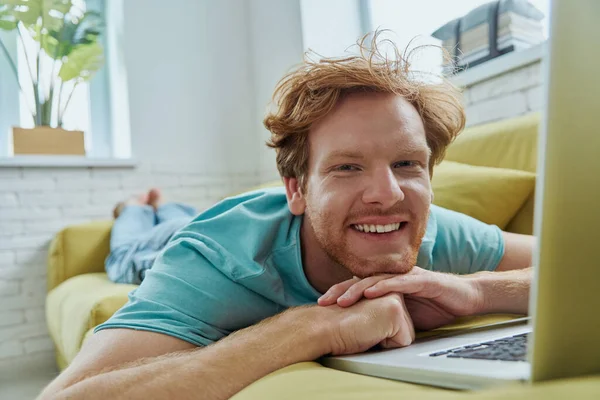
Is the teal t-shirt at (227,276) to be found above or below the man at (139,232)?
above

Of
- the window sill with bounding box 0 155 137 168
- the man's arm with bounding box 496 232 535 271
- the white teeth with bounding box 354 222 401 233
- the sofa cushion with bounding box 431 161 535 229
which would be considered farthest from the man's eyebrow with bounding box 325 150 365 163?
the window sill with bounding box 0 155 137 168

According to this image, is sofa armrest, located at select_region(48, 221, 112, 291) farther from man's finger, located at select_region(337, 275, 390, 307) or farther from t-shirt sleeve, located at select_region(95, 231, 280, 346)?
man's finger, located at select_region(337, 275, 390, 307)

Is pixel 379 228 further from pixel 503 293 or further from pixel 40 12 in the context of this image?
pixel 40 12

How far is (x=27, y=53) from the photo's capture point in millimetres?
2992

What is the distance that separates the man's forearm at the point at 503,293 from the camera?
91 cm

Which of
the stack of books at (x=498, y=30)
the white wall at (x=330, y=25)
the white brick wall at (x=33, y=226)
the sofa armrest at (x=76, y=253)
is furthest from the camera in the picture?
the white wall at (x=330, y=25)

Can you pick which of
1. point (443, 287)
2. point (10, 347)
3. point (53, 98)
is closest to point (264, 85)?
point (53, 98)

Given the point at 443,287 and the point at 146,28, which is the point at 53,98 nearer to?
the point at 146,28

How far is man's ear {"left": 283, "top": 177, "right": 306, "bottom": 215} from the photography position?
3.48 feet

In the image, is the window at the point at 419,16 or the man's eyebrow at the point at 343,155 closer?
the man's eyebrow at the point at 343,155

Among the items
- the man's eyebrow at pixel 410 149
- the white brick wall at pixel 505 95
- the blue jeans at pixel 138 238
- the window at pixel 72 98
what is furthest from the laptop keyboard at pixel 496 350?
the window at pixel 72 98

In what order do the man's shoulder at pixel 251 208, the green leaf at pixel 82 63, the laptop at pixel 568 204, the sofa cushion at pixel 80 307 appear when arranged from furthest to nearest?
the green leaf at pixel 82 63 < the sofa cushion at pixel 80 307 < the man's shoulder at pixel 251 208 < the laptop at pixel 568 204

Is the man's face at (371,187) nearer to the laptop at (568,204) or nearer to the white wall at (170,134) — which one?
the laptop at (568,204)

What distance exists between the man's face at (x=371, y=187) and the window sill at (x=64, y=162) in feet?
7.23
